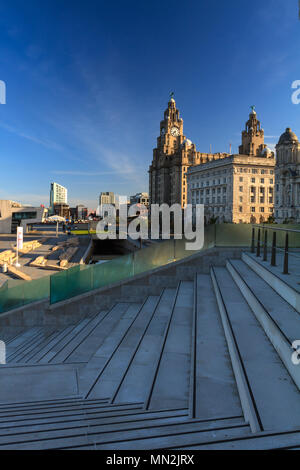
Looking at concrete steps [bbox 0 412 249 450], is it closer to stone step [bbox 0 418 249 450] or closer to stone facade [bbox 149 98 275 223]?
stone step [bbox 0 418 249 450]

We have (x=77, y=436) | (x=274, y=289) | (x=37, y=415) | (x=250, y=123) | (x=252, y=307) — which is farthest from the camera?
(x=250, y=123)

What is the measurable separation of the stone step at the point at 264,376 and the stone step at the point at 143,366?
143cm

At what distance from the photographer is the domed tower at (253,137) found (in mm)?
107188

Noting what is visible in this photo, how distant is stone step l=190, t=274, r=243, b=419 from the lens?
300 centimetres

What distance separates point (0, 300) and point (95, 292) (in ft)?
14.0

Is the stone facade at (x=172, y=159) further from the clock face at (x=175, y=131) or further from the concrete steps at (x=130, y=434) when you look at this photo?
the concrete steps at (x=130, y=434)

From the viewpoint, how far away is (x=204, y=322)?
5379 millimetres

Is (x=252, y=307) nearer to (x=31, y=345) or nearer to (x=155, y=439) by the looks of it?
(x=155, y=439)

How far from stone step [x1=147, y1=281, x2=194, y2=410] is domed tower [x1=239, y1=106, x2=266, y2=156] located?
115 m

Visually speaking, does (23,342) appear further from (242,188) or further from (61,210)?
(61,210)

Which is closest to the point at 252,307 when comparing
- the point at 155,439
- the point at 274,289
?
the point at 274,289

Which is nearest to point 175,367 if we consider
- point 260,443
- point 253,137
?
point 260,443

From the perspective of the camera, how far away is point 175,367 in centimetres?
421

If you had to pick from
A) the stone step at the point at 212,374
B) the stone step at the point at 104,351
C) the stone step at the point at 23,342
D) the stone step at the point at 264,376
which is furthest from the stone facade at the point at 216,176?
the stone step at the point at 264,376
